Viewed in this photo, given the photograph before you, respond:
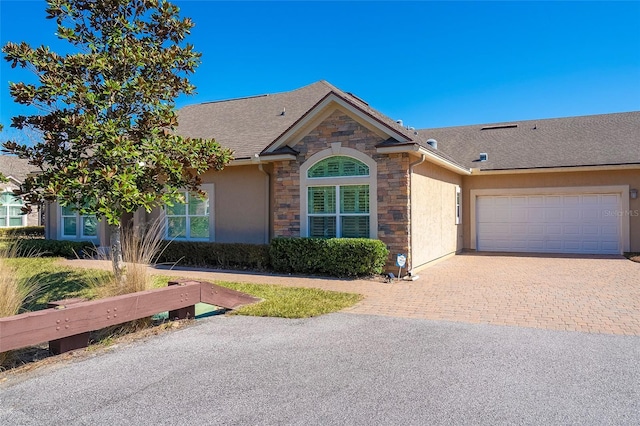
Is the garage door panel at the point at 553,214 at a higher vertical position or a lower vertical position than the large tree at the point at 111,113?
lower

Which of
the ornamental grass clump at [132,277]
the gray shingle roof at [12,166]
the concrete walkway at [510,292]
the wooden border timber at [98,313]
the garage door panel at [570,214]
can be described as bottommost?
the concrete walkway at [510,292]

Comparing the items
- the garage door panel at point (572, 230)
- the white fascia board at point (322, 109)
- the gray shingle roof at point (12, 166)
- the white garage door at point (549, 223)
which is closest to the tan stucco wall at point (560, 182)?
the white garage door at point (549, 223)

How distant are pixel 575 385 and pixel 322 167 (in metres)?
8.65

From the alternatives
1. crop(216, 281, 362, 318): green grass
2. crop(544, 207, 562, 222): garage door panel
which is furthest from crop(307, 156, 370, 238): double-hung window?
crop(544, 207, 562, 222): garage door panel

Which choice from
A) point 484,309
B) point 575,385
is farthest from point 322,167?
point 575,385

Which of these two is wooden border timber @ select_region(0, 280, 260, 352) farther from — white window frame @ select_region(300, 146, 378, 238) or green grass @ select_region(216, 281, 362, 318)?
white window frame @ select_region(300, 146, 378, 238)

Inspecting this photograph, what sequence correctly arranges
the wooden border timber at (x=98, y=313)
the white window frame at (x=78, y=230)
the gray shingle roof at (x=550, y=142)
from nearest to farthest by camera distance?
the wooden border timber at (x=98, y=313)
the gray shingle roof at (x=550, y=142)
the white window frame at (x=78, y=230)

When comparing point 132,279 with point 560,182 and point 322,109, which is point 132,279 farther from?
point 560,182

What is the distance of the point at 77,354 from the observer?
17.5 feet

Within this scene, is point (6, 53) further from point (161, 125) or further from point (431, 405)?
point (431, 405)

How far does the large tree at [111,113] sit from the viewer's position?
22.3 ft

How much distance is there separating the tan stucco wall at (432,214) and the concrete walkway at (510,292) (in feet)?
2.03

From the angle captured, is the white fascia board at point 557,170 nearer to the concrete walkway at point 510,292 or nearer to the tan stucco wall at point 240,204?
the concrete walkway at point 510,292

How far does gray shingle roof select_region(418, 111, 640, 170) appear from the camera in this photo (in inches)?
636
